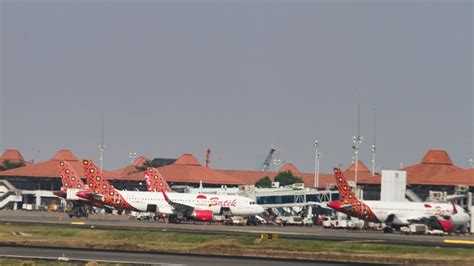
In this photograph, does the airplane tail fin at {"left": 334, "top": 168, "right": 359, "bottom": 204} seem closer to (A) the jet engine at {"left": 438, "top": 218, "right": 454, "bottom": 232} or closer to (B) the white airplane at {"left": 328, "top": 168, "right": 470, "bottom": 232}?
(B) the white airplane at {"left": 328, "top": 168, "right": 470, "bottom": 232}

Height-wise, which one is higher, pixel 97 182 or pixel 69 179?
pixel 69 179

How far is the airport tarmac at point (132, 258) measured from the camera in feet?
208

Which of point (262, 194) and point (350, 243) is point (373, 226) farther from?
point (350, 243)

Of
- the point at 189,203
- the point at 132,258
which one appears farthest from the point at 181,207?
the point at 132,258

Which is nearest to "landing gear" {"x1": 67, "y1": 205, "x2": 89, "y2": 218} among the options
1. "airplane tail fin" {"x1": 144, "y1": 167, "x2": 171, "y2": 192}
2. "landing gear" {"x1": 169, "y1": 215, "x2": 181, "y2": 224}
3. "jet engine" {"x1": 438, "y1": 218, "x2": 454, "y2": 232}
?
"airplane tail fin" {"x1": 144, "y1": 167, "x2": 171, "y2": 192}

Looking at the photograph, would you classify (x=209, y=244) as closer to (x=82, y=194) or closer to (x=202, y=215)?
(x=202, y=215)

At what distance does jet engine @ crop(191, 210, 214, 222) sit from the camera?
140250mm

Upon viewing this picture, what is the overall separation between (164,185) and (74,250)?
8963 cm

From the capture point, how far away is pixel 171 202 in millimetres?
140125

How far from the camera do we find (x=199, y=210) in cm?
14125

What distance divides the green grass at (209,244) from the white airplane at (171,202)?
143 ft

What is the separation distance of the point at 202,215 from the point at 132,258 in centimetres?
7434

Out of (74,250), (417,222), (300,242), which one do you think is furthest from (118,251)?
(417,222)

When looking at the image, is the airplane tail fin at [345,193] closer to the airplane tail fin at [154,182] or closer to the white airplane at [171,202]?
the white airplane at [171,202]
